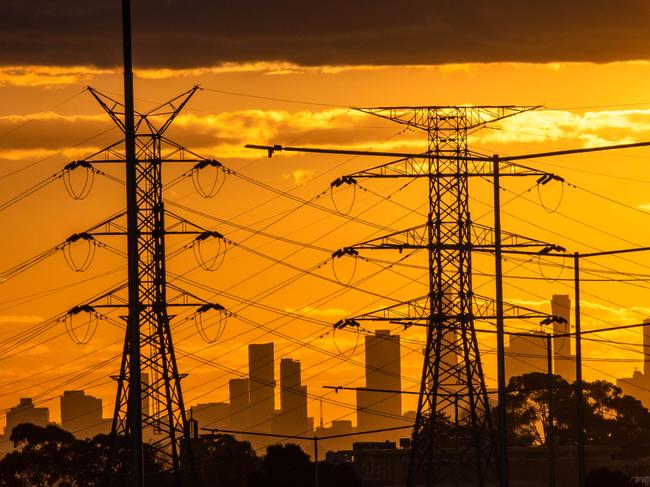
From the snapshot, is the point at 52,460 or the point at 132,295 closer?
the point at 132,295

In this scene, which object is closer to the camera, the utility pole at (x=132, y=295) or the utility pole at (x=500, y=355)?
the utility pole at (x=132, y=295)

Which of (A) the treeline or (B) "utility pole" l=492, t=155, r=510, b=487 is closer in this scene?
(B) "utility pole" l=492, t=155, r=510, b=487

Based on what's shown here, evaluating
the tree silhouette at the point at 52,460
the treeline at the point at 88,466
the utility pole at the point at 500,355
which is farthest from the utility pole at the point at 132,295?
the tree silhouette at the point at 52,460

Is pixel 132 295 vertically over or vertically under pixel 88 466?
over

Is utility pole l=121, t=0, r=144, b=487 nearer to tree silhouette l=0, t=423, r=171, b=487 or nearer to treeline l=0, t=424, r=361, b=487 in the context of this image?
treeline l=0, t=424, r=361, b=487

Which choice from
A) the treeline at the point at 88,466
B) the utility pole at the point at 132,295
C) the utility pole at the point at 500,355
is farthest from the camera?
the treeline at the point at 88,466

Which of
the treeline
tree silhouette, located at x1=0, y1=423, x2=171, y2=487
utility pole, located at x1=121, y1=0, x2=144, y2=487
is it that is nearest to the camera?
utility pole, located at x1=121, y1=0, x2=144, y2=487

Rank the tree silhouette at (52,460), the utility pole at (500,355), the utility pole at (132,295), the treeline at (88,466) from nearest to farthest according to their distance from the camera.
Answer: the utility pole at (132,295)
the utility pole at (500,355)
the treeline at (88,466)
the tree silhouette at (52,460)

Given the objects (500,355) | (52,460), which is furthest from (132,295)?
(52,460)

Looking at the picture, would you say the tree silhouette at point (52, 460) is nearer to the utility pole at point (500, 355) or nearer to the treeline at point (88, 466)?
the treeline at point (88, 466)

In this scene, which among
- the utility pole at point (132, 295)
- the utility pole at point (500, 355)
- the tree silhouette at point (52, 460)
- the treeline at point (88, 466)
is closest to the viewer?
the utility pole at point (132, 295)

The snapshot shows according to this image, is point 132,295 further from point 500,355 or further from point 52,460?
point 52,460

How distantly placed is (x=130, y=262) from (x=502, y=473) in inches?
593

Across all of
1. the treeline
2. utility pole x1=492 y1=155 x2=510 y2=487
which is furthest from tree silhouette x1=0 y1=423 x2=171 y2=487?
utility pole x1=492 y1=155 x2=510 y2=487
